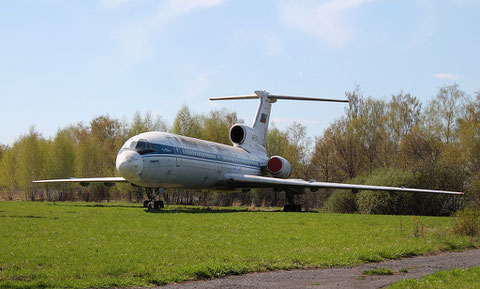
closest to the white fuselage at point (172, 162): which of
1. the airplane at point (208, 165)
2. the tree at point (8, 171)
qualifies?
the airplane at point (208, 165)

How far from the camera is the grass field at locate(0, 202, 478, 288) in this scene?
8.82m

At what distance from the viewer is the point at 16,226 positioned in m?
15.4

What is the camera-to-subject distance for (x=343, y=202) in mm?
34438

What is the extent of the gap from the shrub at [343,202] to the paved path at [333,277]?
73.7 feet

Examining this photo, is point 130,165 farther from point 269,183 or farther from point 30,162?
point 30,162

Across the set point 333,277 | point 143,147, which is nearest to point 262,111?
point 143,147

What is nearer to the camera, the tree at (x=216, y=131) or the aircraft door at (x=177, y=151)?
the aircraft door at (x=177, y=151)

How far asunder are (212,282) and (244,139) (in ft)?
100

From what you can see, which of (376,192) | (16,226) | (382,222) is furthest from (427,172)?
(16,226)

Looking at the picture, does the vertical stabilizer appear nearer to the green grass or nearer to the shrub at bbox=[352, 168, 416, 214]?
the shrub at bbox=[352, 168, 416, 214]

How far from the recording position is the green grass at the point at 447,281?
26.8 ft

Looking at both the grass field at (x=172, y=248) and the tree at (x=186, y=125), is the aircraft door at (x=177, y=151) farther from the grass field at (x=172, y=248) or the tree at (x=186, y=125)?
the tree at (x=186, y=125)

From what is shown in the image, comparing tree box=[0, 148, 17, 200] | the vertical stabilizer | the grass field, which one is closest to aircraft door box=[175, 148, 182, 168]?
the grass field

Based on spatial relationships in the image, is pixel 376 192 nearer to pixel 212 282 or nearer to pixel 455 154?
pixel 455 154
